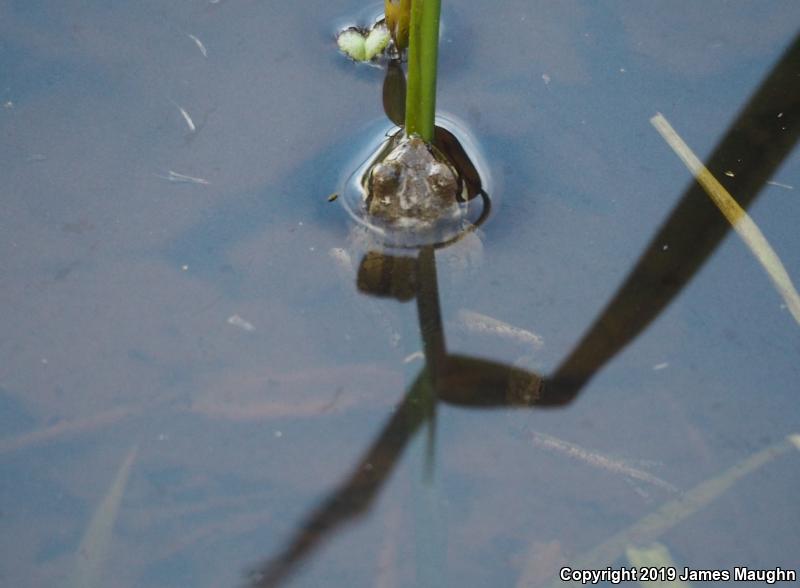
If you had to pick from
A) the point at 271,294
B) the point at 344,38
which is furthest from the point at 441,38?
the point at 271,294

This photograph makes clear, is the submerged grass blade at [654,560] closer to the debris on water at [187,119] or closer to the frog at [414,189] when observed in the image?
the frog at [414,189]

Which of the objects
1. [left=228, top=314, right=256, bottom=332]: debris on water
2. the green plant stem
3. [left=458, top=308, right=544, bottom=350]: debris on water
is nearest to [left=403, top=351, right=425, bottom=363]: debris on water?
[left=458, top=308, right=544, bottom=350]: debris on water

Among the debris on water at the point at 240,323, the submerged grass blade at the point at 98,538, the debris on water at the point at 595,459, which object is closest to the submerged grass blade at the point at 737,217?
the debris on water at the point at 595,459

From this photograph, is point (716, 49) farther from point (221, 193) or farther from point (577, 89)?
point (221, 193)

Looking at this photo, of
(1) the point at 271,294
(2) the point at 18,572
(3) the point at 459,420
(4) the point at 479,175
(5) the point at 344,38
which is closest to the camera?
(2) the point at 18,572

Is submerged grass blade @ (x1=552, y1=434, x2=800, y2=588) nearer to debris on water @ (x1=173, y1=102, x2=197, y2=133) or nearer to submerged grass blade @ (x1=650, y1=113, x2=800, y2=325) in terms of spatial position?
submerged grass blade @ (x1=650, y1=113, x2=800, y2=325)

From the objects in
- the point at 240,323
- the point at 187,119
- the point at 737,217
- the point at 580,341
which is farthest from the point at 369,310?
the point at 737,217
